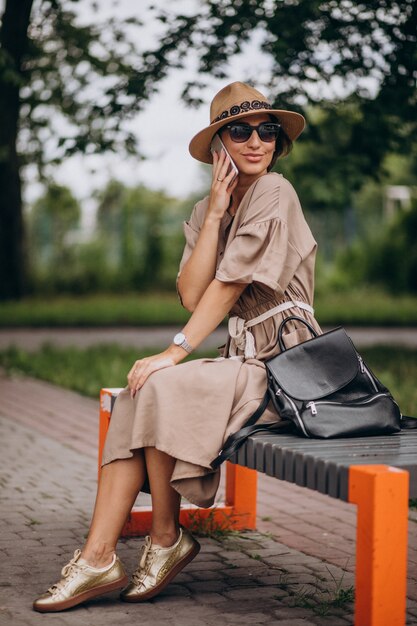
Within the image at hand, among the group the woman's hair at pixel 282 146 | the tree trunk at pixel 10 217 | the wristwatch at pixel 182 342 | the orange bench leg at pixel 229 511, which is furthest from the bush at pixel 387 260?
the wristwatch at pixel 182 342

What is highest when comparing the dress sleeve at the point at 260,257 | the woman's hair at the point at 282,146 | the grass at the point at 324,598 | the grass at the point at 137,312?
the woman's hair at the point at 282,146

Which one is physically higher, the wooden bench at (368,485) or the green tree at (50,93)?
the green tree at (50,93)

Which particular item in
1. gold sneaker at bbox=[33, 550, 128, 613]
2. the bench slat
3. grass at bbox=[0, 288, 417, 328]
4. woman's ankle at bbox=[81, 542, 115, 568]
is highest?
grass at bbox=[0, 288, 417, 328]

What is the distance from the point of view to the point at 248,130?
409 centimetres

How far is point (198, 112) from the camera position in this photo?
1004 cm

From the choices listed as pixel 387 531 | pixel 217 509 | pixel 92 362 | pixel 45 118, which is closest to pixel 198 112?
pixel 92 362

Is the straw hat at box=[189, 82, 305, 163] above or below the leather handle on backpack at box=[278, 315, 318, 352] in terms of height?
above

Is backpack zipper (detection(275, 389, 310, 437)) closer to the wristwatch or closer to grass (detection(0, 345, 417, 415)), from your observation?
the wristwatch

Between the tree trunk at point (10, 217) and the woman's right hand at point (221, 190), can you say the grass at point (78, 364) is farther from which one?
the woman's right hand at point (221, 190)

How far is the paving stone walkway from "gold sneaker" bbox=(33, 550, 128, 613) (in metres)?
0.04

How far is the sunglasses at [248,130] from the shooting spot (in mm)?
4086

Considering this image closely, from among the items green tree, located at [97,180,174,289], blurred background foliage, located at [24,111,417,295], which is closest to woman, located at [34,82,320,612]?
blurred background foliage, located at [24,111,417,295]

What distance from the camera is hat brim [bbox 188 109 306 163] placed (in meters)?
4.08

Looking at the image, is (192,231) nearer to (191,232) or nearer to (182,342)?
(191,232)
